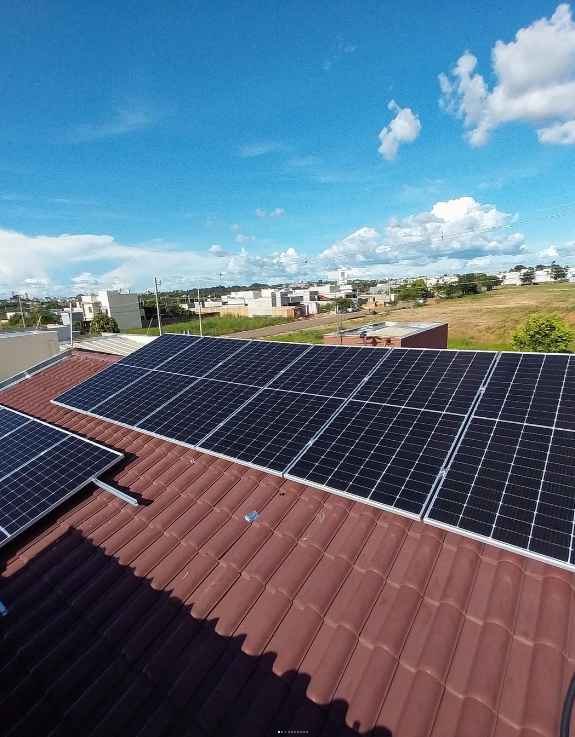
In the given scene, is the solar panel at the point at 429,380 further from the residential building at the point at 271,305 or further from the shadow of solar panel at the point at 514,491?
the residential building at the point at 271,305

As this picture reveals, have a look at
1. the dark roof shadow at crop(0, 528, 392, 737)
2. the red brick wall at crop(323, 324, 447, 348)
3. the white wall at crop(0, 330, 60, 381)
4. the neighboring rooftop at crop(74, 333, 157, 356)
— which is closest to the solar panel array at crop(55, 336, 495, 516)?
the dark roof shadow at crop(0, 528, 392, 737)

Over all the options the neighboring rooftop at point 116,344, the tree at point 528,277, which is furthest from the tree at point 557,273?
the neighboring rooftop at point 116,344

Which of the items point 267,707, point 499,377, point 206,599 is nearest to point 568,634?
point 267,707

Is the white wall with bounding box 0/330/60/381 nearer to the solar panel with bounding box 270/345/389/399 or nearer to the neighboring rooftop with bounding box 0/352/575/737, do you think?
the neighboring rooftop with bounding box 0/352/575/737

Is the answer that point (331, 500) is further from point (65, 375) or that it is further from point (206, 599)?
point (65, 375)

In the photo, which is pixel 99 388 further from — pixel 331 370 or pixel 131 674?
pixel 131 674

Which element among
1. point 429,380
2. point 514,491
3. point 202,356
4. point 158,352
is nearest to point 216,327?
point 158,352
